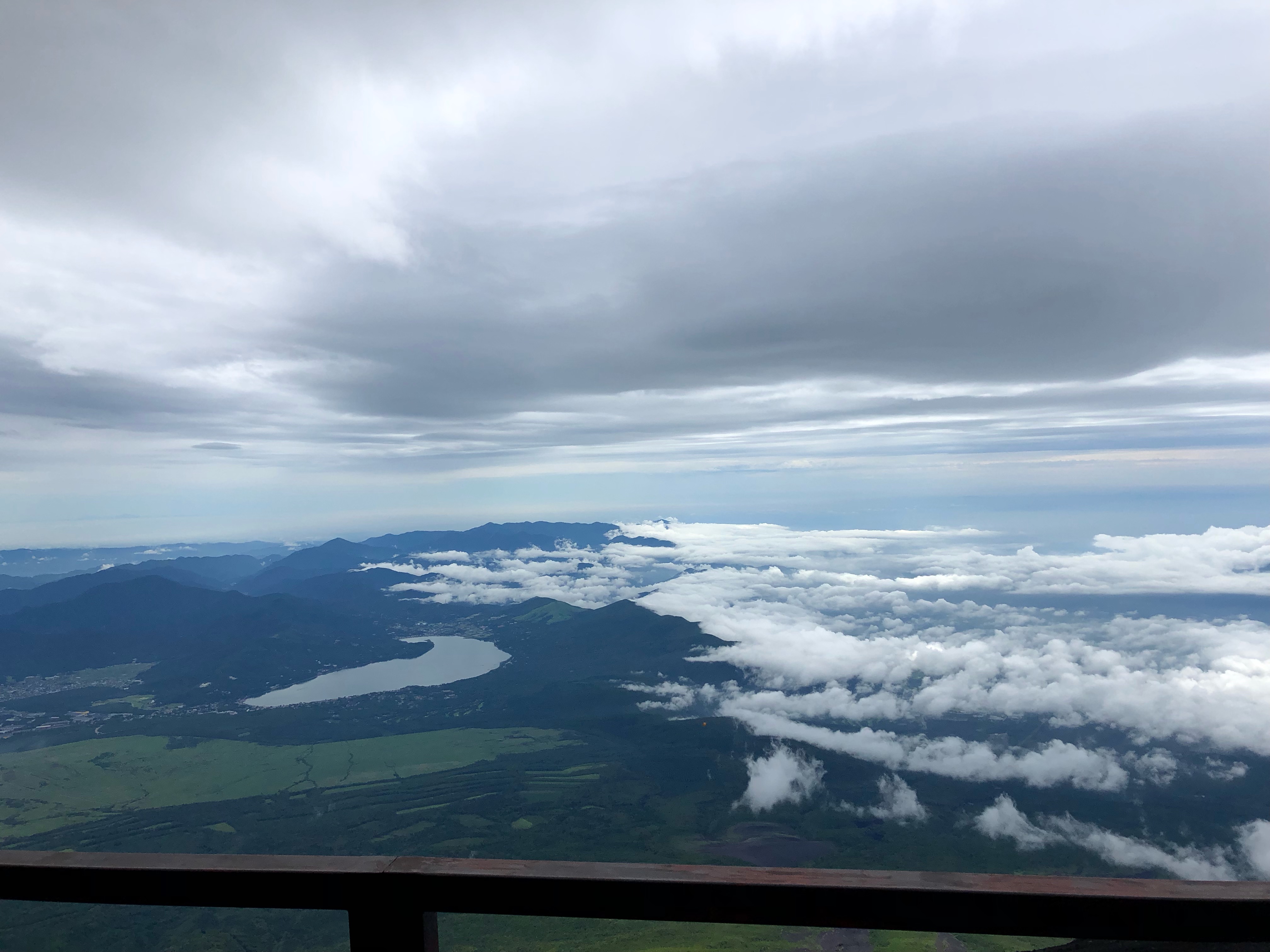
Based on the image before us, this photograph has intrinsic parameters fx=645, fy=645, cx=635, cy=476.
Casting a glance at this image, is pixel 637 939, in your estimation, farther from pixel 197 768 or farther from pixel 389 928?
pixel 197 768

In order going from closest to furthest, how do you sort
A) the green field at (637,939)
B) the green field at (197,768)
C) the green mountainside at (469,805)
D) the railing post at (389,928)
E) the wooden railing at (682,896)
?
the wooden railing at (682,896) → the railing post at (389,928) → the green field at (637,939) → the green mountainside at (469,805) → the green field at (197,768)

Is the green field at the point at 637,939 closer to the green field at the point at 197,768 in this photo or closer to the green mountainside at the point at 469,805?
the green mountainside at the point at 469,805

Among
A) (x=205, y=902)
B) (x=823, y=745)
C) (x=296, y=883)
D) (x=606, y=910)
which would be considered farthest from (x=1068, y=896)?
(x=823, y=745)

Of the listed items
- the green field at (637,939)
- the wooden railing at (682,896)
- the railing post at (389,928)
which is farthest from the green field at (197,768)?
the railing post at (389,928)

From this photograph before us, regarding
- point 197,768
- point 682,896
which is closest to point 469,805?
point 197,768

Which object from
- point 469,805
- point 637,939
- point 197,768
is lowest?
point 469,805

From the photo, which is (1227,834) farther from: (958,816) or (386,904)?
(386,904)

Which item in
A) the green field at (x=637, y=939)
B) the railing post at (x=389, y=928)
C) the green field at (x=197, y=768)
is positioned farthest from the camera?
the green field at (x=197, y=768)
